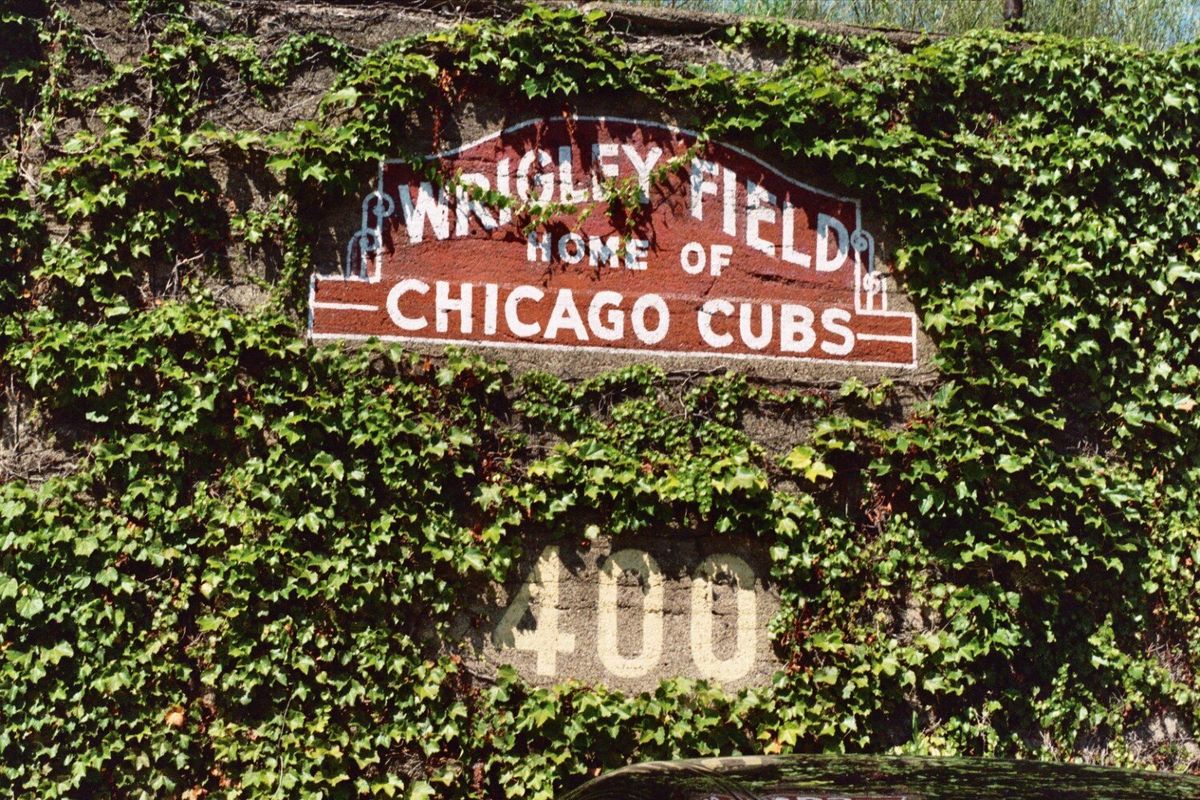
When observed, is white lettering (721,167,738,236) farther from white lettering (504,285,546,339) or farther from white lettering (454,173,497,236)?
white lettering (454,173,497,236)

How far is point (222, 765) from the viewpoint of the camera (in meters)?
4.84

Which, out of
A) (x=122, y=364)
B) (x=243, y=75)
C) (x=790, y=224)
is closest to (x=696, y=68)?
(x=790, y=224)

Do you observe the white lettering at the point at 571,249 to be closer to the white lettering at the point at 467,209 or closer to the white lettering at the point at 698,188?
the white lettering at the point at 467,209

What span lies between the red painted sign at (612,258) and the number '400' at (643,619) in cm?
106

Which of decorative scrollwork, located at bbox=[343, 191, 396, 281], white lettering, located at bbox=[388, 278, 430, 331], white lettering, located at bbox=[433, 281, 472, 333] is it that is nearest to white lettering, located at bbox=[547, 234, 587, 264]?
white lettering, located at bbox=[433, 281, 472, 333]

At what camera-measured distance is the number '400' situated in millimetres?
5160

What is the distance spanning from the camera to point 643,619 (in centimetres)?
525

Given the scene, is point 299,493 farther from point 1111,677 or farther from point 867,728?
point 1111,677

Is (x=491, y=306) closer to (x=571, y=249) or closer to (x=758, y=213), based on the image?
(x=571, y=249)

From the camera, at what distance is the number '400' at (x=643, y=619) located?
5160 mm

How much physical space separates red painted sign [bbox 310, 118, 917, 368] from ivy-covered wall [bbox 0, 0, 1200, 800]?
17 cm

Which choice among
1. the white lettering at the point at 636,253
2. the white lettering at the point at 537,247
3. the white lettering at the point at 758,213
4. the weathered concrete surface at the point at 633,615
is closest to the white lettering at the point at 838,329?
the white lettering at the point at 758,213

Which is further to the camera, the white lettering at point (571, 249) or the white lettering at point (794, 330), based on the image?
the white lettering at point (794, 330)

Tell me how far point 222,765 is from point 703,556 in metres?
2.36
